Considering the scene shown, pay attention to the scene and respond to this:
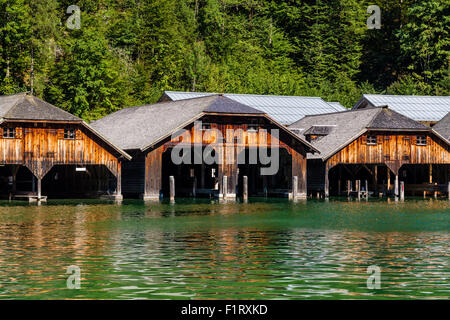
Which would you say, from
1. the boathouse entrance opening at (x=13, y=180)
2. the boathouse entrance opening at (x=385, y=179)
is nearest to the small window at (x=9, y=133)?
the boathouse entrance opening at (x=13, y=180)

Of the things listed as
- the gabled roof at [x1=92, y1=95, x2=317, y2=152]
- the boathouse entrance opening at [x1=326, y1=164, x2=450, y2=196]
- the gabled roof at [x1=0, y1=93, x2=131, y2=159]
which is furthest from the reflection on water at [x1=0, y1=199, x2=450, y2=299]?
the boathouse entrance opening at [x1=326, y1=164, x2=450, y2=196]

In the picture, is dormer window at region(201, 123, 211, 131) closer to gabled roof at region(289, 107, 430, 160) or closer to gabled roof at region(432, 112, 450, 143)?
gabled roof at region(289, 107, 430, 160)

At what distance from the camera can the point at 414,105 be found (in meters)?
92.9

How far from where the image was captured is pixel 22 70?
292 feet

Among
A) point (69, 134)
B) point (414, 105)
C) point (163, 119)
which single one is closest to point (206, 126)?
point (163, 119)

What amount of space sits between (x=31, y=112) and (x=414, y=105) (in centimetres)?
4757

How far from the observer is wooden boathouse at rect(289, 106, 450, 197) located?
69.5 meters

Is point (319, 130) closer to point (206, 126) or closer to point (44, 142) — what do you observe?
point (206, 126)

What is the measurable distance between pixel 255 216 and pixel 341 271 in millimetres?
21045

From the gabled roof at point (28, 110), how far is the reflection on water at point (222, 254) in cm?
1365

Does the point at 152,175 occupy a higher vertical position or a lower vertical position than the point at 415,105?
lower

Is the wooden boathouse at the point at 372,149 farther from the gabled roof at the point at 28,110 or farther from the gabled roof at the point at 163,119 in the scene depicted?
the gabled roof at the point at 28,110

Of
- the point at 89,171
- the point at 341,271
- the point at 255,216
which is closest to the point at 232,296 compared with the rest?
the point at 341,271

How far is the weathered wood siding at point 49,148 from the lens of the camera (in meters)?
58.4
